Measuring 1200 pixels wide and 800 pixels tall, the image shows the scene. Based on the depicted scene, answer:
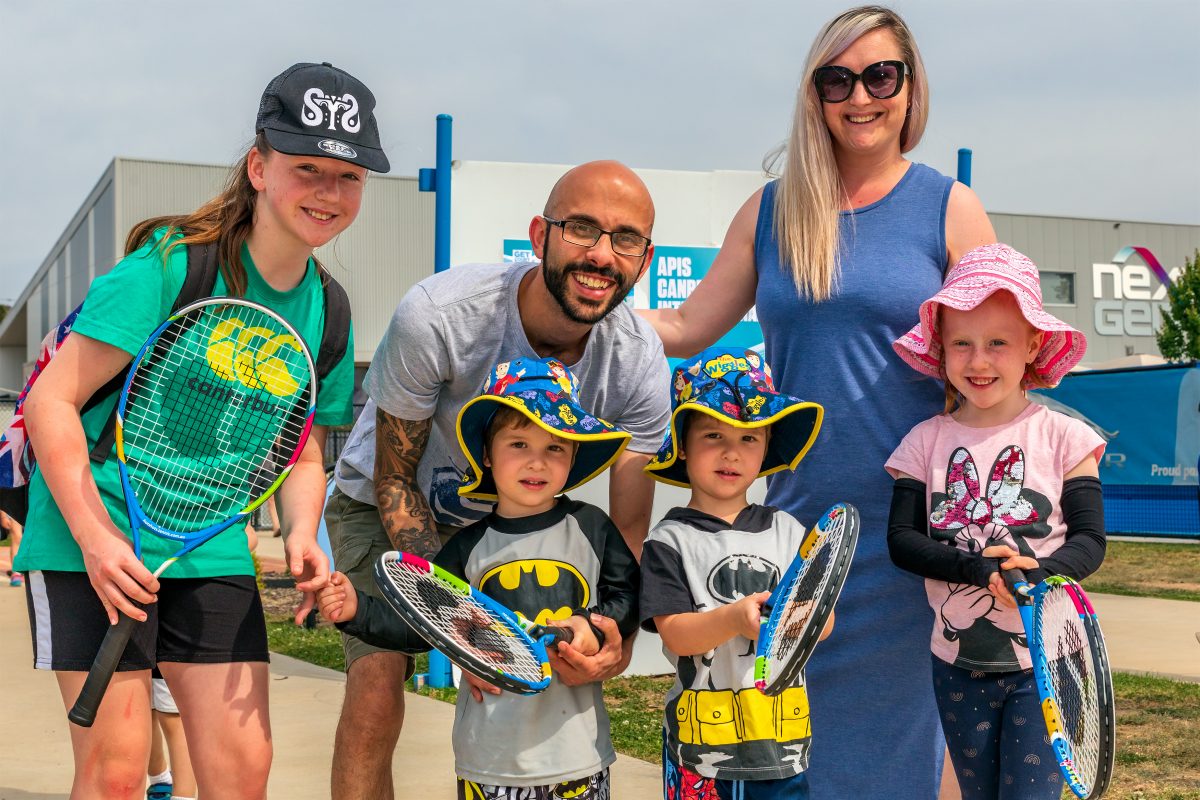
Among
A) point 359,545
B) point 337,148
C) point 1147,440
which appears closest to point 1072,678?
point 359,545

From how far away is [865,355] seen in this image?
10.8 feet

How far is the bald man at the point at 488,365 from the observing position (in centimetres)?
319

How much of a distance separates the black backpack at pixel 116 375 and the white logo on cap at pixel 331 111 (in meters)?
0.41

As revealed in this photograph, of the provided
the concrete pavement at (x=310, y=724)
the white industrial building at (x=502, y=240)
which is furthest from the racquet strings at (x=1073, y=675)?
the white industrial building at (x=502, y=240)

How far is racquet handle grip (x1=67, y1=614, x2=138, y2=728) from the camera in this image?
267 cm

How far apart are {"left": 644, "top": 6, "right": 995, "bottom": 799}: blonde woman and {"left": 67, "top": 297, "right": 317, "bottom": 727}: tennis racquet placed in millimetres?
1332

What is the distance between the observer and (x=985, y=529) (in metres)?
2.98

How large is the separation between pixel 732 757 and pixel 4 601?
36.5 feet

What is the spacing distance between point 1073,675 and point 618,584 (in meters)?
1.05

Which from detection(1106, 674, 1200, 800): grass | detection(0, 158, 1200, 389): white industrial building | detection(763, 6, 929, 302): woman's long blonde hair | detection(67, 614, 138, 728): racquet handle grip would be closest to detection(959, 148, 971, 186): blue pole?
detection(0, 158, 1200, 389): white industrial building

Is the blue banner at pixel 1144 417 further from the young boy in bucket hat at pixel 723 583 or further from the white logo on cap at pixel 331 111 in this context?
the white logo on cap at pixel 331 111

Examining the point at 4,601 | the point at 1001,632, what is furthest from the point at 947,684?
the point at 4,601

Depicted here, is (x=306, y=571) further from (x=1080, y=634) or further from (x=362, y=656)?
(x=1080, y=634)

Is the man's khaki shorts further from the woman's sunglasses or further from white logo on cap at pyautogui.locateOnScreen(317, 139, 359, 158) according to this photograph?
the woman's sunglasses
